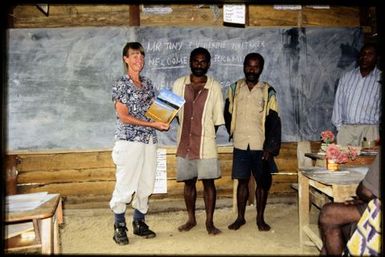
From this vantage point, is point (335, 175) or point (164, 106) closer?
point (335, 175)

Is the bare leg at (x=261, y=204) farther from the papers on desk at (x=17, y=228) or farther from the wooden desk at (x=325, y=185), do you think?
the papers on desk at (x=17, y=228)

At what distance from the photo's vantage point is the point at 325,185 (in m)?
3.01

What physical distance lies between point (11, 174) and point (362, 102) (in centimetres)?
480

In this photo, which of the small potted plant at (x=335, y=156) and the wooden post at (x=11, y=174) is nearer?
the small potted plant at (x=335, y=156)

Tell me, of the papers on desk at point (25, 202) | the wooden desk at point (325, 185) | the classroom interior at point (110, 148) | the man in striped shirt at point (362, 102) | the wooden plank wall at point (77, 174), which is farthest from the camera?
the wooden plank wall at point (77, 174)

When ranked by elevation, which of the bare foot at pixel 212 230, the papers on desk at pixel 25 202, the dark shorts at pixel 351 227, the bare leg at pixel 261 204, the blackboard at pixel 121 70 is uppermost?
the blackboard at pixel 121 70

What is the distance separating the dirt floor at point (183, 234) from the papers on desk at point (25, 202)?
1.37 meters

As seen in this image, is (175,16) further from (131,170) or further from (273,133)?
(131,170)

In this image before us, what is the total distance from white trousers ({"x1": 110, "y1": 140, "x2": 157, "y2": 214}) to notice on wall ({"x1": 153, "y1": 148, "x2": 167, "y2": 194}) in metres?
1.10

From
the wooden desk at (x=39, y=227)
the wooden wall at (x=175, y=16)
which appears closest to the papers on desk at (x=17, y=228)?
the wooden desk at (x=39, y=227)

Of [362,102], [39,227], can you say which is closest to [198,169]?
[39,227]

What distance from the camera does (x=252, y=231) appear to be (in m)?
4.22

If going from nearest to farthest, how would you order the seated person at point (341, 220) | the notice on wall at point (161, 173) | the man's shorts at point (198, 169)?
the seated person at point (341, 220), the man's shorts at point (198, 169), the notice on wall at point (161, 173)

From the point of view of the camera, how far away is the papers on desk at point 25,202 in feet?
7.48
